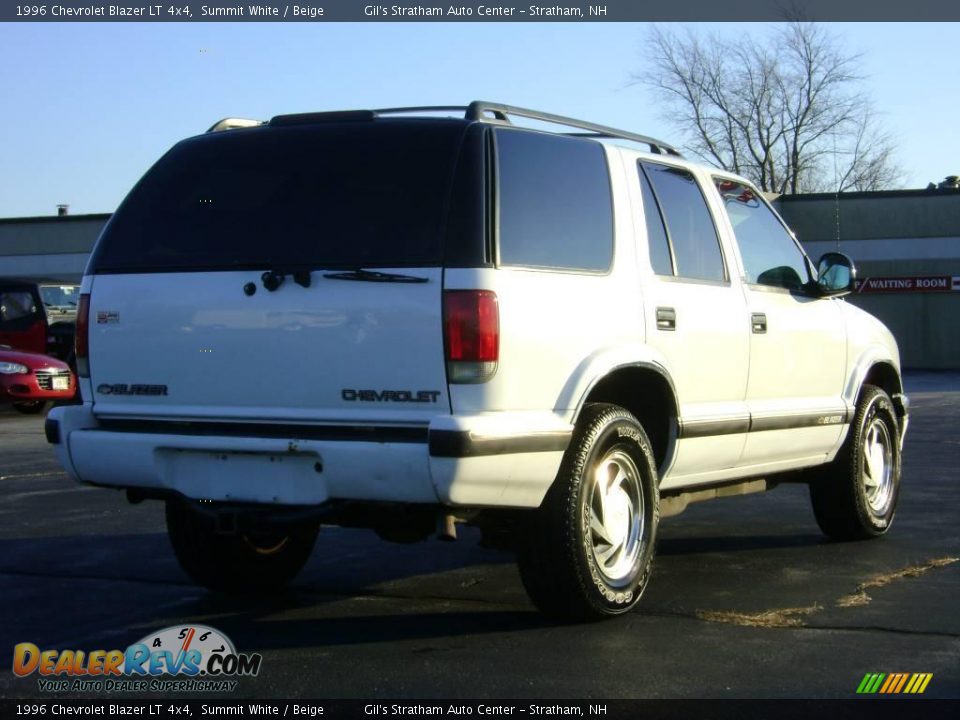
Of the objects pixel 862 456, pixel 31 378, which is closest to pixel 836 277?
pixel 862 456

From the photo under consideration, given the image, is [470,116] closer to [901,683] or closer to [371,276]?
[371,276]

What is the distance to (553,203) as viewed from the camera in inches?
219

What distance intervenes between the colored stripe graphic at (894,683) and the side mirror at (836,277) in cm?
318

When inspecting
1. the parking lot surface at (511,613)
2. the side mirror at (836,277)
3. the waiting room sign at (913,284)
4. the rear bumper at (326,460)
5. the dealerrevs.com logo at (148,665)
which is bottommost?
the waiting room sign at (913,284)

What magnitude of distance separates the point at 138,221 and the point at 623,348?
2055 millimetres

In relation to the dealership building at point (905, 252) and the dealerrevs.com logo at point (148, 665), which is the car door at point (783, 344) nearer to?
the dealerrevs.com logo at point (148, 665)

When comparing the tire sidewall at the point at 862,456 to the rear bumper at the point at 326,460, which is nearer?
the rear bumper at the point at 326,460

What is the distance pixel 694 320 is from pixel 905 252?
40120 millimetres

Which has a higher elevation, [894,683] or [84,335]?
[84,335]

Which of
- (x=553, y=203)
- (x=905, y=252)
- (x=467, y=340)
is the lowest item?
(x=905, y=252)

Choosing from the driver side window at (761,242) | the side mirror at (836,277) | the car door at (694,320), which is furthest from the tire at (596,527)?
the side mirror at (836,277)

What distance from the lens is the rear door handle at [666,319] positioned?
600 centimetres

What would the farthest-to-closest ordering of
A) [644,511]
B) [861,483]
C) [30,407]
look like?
[30,407] < [861,483] < [644,511]
